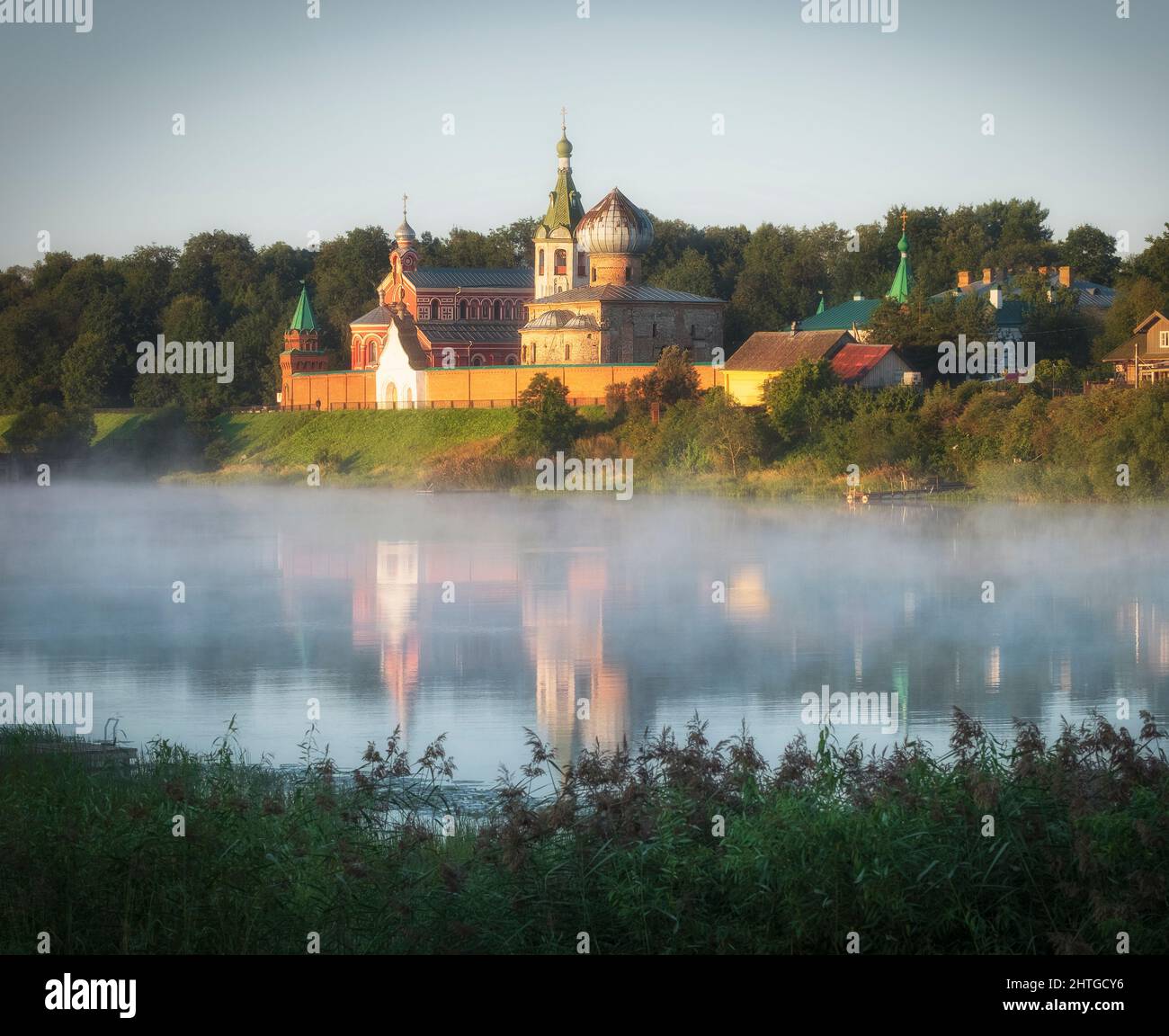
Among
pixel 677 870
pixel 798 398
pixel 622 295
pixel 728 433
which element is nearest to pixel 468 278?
pixel 622 295

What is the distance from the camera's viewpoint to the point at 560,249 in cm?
4953

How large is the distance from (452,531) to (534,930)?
2051cm

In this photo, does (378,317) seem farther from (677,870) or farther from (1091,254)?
(677,870)

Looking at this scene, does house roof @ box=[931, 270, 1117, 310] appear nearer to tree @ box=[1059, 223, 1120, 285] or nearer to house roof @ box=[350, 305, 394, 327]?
tree @ box=[1059, 223, 1120, 285]

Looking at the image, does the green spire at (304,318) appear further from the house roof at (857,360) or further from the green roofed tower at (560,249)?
the house roof at (857,360)

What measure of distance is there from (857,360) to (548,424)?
684cm

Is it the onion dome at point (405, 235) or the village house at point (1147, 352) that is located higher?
the onion dome at point (405, 235)

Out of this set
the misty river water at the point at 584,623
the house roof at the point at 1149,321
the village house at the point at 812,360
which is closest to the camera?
the misty river water at the point at 584,623

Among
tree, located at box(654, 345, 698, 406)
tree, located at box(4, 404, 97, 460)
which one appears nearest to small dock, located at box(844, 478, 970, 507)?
tree, located at box(654, 345, 698, 406)

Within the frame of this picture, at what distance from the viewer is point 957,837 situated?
241 inches

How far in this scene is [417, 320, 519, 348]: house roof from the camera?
47156mm

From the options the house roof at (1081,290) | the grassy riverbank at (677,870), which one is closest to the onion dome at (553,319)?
the house roof at (1081,290)

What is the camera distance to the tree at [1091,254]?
5156 centimetres

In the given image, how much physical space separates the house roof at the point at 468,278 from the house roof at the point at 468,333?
5.38 feet
